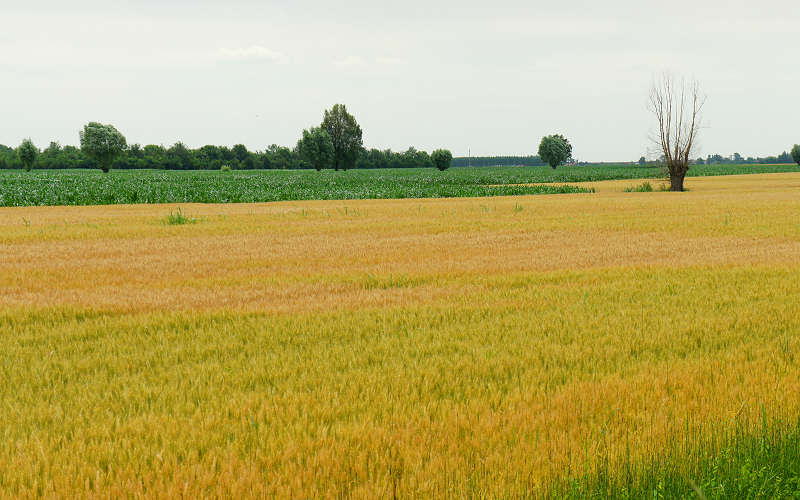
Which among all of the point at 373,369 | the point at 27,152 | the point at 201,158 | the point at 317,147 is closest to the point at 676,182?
the point at 373,369

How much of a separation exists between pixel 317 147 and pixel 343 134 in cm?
811

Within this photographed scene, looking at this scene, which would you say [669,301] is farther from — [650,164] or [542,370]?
[650,164]

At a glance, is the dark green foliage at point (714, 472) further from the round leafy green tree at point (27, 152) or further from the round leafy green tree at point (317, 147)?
the round leafy green tree at point (27, 152)

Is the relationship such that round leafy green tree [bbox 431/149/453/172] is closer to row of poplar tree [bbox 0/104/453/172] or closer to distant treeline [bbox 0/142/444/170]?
row of poplar tree [bbox 0/104/453/172]

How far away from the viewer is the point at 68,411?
Answer: 4.62 metres

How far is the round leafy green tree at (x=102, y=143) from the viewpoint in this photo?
110 meters

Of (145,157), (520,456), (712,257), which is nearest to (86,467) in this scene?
(520,456)

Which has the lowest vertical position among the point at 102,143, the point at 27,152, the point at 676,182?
the point at 676,182

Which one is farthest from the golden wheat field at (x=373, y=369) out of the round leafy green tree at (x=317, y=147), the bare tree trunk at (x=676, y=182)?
the round leafy green tree at (x=317, y=147)

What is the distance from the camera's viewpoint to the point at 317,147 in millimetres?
123312

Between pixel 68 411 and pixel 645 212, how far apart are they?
23.8m

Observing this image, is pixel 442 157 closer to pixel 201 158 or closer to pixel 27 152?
pixel 201 158

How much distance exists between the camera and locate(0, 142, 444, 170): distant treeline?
13675 centimetres

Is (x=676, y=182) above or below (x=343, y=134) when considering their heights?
below
